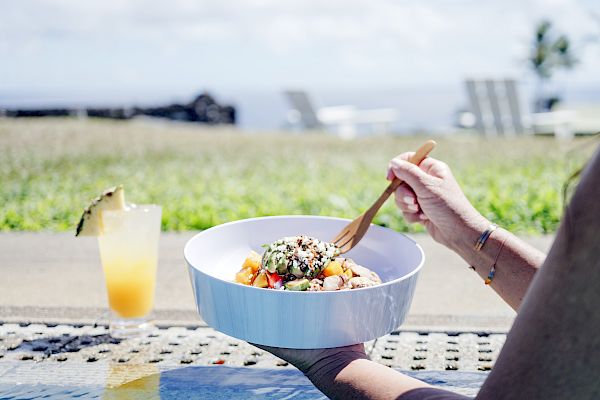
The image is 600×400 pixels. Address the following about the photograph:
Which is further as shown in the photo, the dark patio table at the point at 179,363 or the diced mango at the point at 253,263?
the diced mango at the point at 253,263

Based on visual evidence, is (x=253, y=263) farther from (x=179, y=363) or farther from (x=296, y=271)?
(x=179, y=363)

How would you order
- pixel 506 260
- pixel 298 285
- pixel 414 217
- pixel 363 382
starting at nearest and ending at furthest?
pixel 363 382, pixel 298 285, pixel 506 260, pixel 414 217

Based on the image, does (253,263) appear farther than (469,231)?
No

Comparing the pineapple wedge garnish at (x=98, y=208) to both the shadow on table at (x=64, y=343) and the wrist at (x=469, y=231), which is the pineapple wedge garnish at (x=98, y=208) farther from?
the wrist at (x=469, y=231)

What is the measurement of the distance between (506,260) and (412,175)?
279 mm

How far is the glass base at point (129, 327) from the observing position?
150 centimetres

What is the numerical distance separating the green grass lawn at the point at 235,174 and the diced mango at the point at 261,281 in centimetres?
231

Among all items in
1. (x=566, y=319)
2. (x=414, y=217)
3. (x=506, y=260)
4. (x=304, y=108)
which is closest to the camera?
(x=566, y=319)

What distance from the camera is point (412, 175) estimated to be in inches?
58.1

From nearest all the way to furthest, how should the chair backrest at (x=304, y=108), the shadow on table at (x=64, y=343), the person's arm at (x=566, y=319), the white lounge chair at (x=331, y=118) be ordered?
the person's arm at (x=566, y=319)
the shadow on table at (x=64, y=343)
the chair backrest at (x=304, y=108)
the white lounge chair at (x=331, y=118)

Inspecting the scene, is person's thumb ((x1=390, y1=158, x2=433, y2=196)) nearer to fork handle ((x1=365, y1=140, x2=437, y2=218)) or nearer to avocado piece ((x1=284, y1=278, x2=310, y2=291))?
fork handle ((x1=365, y1=140, x2=437, y2=218))

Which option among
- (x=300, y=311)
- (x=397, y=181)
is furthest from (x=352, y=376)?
(x=397, y=181)

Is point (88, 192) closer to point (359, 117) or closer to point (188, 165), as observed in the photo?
point (188, 165)

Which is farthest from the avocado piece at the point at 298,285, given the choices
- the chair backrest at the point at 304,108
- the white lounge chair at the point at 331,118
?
the chair backrest at the point at 304,108
